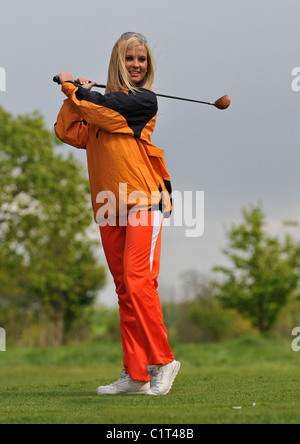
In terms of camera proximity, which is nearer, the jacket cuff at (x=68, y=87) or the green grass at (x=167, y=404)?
the green grass at (x=167, y=404)

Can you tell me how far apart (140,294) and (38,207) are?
692 inches

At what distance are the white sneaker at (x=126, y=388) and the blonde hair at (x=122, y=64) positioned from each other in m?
1.96

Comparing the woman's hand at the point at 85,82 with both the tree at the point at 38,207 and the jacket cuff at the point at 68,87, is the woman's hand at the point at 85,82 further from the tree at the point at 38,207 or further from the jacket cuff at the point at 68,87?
the tree at the point at 38,207

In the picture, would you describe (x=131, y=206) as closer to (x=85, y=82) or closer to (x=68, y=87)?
(x=68, y=87)

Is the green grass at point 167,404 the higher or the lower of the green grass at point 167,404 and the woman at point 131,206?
the lower

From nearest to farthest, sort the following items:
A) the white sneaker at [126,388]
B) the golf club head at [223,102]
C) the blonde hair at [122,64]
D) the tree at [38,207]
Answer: the white sneaker at [126,388] → the blonde hair at [122,64] → the golf club head at [223,102] → the tree at [38,207]

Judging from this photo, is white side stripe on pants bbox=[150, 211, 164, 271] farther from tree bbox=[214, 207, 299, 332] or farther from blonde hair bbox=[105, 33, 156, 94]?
tree bbox=[214, 207, 299, 332]

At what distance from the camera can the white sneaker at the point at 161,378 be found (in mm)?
3783

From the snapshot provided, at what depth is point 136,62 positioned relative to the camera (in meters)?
4.16

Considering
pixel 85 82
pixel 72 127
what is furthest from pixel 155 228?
pixel 85 82

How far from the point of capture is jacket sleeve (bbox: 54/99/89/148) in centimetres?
420

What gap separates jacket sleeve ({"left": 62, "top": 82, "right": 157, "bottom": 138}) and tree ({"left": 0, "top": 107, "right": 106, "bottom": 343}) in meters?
16.8

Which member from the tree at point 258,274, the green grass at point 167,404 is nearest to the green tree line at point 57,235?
the tree at point 258,274
